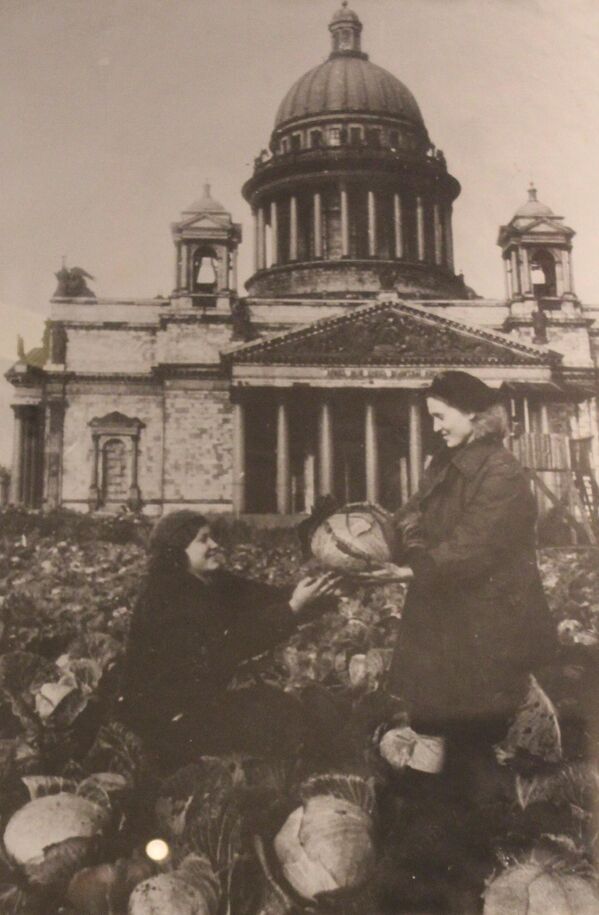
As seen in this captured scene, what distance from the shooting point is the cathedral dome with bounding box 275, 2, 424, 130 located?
264 inches

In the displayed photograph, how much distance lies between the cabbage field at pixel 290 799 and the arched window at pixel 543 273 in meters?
2.23

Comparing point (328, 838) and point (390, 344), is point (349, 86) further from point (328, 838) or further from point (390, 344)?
point (328, 838)

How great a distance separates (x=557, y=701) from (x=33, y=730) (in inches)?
108

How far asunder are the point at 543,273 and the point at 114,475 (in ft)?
10.9

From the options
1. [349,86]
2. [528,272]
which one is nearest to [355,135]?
[349,86]

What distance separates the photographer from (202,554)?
530cm

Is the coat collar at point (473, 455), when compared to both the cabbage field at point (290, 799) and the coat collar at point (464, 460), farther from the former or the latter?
the cabbage field at point (290, 799)

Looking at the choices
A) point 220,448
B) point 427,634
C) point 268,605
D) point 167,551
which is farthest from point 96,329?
point 427,634

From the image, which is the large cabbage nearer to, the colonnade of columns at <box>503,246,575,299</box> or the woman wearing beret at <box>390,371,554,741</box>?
the woman wearing beret at <box>390,371,554,741</box>

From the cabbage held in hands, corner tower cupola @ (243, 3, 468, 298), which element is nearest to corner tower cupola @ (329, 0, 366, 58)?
corner tower cupola @ (243, 3, 468, 298)

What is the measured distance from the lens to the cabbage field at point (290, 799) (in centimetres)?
464

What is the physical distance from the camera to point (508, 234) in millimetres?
6633

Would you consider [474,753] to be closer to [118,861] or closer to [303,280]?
[118,861]

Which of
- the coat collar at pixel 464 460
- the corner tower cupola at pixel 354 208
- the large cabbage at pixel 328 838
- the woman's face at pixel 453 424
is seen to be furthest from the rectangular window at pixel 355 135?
the large cabbage at pixel 328 838
